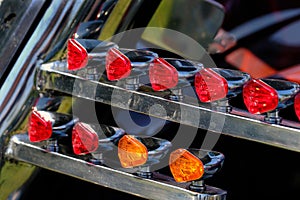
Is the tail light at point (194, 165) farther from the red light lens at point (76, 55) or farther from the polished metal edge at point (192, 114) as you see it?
the red light lens at point (76, 55)

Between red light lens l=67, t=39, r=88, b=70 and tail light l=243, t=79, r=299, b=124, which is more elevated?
red light lens l=67, t=39, r=88, b=70

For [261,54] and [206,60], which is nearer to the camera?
[206,60]

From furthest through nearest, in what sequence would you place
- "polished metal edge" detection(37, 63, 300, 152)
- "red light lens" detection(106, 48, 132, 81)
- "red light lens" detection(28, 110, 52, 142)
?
"red light lens" detection(28, 110, 52, 142), "red light lens" detection(106, 48, 132, 81), "polished metal edge" detection(37, 63, 300, 152)

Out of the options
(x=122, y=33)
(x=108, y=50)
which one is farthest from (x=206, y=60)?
(x=108, y=50)

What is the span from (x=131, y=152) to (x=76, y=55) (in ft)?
0.96

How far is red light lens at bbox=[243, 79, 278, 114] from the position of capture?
5.92 feet

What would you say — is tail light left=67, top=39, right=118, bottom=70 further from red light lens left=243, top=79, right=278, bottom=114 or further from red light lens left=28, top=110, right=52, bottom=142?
red light lens left=243, top=79, right=278, bottom=114

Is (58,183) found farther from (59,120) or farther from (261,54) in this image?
(261,54)

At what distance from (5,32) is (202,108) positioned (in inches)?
25.4

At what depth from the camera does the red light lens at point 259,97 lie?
71.0 inches

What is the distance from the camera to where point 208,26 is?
2.76 m

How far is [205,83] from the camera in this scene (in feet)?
6.07

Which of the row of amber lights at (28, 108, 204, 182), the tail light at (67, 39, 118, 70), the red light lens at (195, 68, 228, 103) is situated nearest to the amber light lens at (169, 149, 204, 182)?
the row of amber lights at (28, 108, 204, 182)

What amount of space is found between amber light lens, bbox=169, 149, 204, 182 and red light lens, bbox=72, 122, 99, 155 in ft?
0.69
